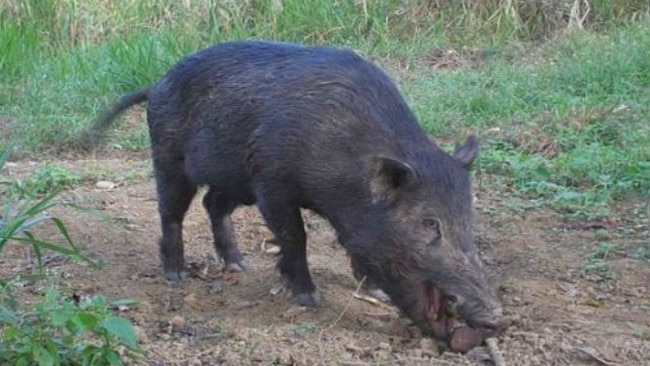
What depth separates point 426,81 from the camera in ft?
30.6

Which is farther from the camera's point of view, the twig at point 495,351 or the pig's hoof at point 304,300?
the pig's hoof at point 304,300

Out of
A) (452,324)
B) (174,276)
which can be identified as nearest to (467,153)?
(452,324)

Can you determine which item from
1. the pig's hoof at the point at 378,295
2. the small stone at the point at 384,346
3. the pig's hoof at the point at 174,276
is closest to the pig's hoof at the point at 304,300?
the pig's hoof at the point at 378,295

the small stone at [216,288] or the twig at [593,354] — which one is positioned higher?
the twig at [593,354]

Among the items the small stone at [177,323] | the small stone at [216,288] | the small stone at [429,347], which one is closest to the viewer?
the small stone at [429,347]

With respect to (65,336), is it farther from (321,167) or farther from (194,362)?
(321,167)

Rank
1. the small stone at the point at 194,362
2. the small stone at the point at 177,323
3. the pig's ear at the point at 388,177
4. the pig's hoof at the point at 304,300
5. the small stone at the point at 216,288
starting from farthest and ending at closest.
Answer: the small stone at the point at 216,288, the pig's hoof at the point at 304,300, the small stone at the point at 177,323, the pig's ear at the point at 388,177, the small stone at the point at 194,362

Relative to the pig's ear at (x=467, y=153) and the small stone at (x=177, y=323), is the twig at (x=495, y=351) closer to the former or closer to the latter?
the pig's ear at (x=467, y=153)

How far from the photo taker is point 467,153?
16.4ft

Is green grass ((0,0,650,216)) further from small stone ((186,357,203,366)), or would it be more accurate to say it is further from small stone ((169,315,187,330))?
small stone ((186,357,203,366))

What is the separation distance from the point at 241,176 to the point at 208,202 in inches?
29.5

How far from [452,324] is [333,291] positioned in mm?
929

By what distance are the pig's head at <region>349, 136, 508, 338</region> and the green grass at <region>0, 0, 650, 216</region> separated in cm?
179

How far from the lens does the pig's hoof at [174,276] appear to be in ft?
19.1
